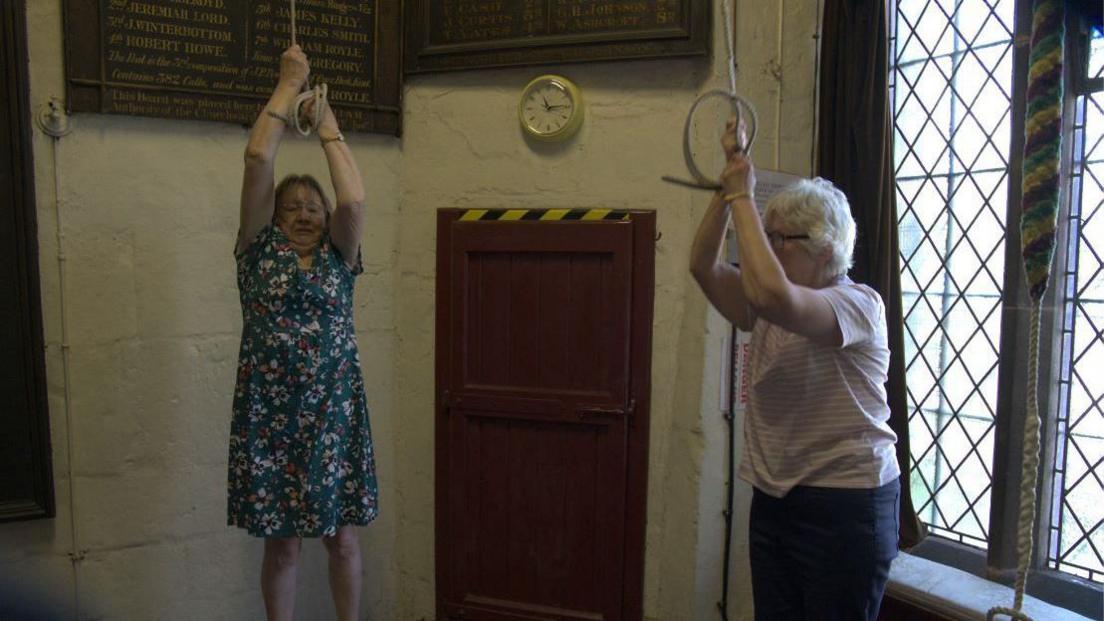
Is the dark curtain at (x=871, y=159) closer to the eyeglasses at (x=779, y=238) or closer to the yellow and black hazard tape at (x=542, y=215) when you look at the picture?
the yellow and black hazard tape at (x=542, y=215)

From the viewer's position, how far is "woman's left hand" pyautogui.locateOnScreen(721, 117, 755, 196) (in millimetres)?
1352

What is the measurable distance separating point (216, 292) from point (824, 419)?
188 cm

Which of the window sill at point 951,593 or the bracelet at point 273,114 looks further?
the window sill at point 951,593

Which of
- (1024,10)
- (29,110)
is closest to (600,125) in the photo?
(1024,10)

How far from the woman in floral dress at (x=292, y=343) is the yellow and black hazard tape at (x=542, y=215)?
2.08 ft

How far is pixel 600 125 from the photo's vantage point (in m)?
2.45

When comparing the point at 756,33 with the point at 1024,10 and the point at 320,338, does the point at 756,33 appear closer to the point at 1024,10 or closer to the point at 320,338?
the point at 1024,10

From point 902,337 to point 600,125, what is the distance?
1.12 m

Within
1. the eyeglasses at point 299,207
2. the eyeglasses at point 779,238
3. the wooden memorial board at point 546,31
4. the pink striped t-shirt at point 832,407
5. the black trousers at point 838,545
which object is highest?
the wooden memorial board at point 546,31

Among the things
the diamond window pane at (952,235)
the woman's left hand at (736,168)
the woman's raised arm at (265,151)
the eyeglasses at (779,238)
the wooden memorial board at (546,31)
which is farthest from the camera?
the wooden memorial board at (546,31)

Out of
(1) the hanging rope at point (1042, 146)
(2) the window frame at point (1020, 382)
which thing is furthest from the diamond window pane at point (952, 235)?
(1) the hanging rope at point (1042, 146)

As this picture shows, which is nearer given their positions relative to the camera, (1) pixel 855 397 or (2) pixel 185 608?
(1) pixel 855 397

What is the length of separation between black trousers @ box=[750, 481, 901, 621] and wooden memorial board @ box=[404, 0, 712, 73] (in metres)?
1.44

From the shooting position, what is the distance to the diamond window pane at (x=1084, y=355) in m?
1.94
